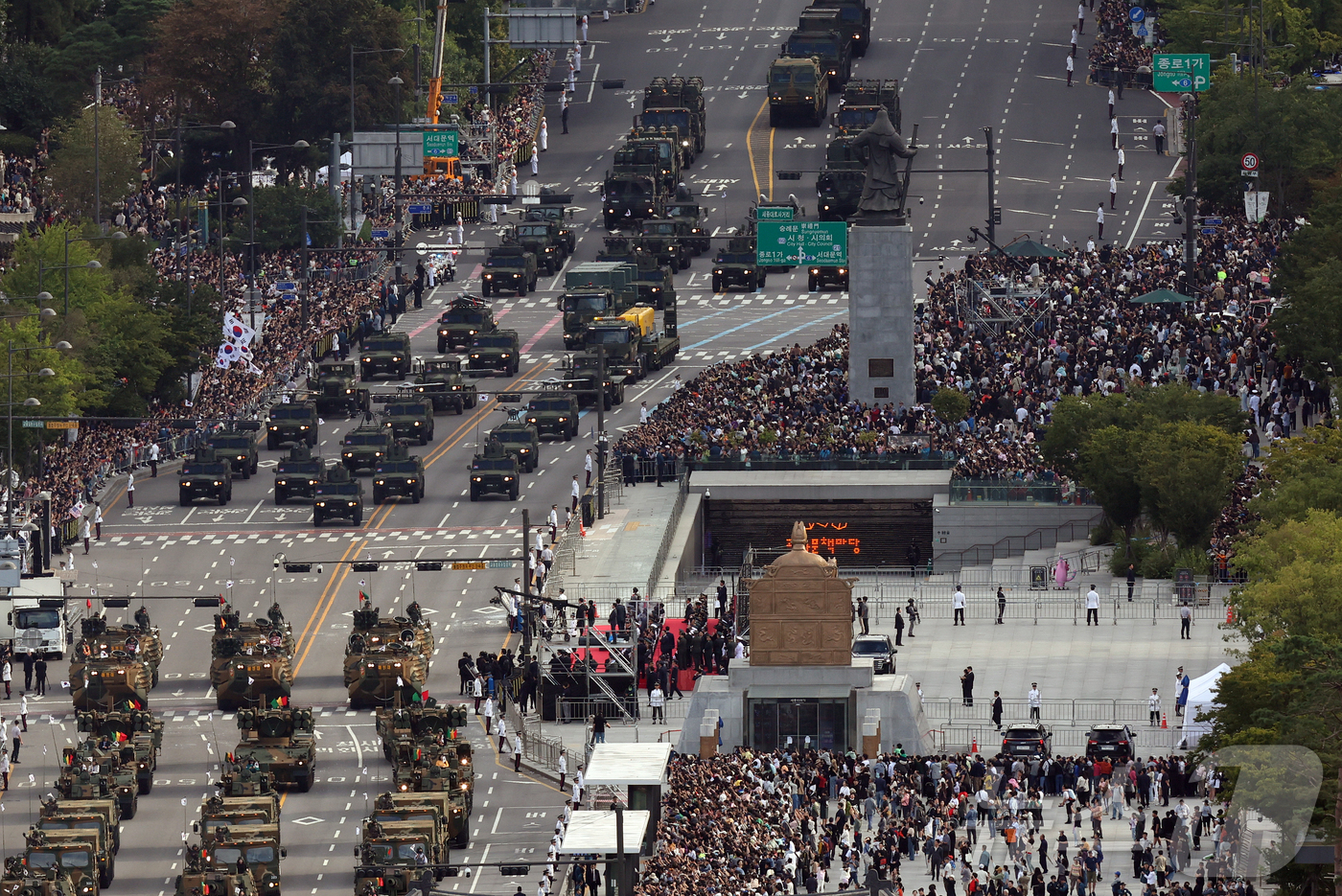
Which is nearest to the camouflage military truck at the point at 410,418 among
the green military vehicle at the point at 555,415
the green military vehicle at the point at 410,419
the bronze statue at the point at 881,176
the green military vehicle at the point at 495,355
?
the green military vehicle at the point at 410,419

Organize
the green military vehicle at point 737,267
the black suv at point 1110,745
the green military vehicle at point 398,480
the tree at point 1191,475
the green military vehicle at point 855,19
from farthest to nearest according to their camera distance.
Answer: the green military vehicle at point 855,19 → the green military vehicle at point 737,267 → the green military vehicle at point 398,480 → the tree at point 1191,475 → the black suv at point 1110,745

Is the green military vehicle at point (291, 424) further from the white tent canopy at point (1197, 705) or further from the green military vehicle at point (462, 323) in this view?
the white tent canopy at point (1197, 705)

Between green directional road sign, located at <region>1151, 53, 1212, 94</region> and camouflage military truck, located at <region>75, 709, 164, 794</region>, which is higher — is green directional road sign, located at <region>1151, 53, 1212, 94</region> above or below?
above

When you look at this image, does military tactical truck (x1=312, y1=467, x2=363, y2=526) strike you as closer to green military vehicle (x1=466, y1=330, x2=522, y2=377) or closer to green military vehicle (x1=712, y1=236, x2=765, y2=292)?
green military vehicle (x1=466, y1=330, x2=522, y2=377)

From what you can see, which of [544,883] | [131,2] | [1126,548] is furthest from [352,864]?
[131,2]

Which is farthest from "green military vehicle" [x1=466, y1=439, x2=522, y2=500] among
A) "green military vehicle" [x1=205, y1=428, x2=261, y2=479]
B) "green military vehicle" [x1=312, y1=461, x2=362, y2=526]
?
"green military vehicle" [x1=205, y1=428, x2=261, y2=479]
